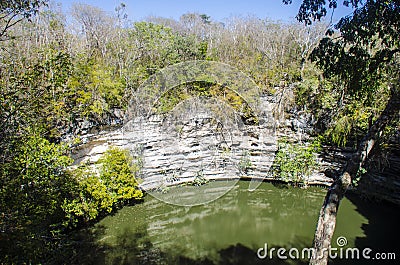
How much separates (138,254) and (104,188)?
1.45 metres

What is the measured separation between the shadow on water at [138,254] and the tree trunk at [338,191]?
2.46 metres

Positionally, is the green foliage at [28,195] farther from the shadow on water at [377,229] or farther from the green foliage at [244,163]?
the green foliage at [244,163]

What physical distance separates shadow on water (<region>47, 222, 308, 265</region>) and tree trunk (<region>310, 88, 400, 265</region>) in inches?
96.9

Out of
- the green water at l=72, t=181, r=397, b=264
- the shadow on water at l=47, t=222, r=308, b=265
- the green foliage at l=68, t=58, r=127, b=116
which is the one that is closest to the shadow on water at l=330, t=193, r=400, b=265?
the green water at l=72, t=181, r=397, b=264

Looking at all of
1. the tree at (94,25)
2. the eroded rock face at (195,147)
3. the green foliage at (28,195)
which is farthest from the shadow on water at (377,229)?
the tree at (94,25)

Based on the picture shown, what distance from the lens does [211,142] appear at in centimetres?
817

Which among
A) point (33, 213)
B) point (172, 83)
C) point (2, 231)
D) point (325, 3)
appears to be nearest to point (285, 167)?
point (172, 83)

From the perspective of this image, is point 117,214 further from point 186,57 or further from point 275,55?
point 275,55

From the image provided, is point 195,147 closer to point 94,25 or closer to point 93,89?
point 93,89

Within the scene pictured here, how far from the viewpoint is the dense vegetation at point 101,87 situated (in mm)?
2840

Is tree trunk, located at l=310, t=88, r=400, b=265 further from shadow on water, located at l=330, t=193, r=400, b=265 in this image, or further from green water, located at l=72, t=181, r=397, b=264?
shadow on water, located at l=330, t=193, r=400, b=265

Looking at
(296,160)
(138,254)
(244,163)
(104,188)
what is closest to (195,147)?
(244,163)

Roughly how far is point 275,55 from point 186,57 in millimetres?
3419

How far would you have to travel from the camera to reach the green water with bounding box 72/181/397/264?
4887 millimetres
